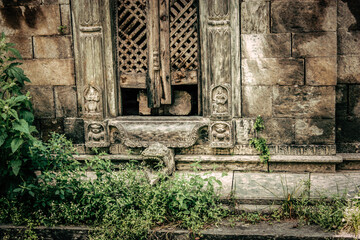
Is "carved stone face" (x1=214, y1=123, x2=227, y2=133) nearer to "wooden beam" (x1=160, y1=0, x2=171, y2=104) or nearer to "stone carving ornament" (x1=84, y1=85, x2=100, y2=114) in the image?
"wooden beam" (x1=160, y1=0, x2=171, y2=104)

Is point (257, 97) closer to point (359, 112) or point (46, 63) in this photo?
point (359, 112)

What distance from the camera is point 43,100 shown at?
5.97m

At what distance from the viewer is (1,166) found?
4.45m

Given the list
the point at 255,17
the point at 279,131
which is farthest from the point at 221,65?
the point at 279,131

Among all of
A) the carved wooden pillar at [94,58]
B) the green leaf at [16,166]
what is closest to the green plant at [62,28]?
the carved wooden pillar at [94,58]

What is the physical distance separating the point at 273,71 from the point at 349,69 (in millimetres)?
1069

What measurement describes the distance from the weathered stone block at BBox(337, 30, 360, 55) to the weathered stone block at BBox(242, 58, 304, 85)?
643mm

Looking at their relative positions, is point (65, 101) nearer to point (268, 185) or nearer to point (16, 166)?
point (16, 166)

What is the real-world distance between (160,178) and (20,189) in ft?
5.36

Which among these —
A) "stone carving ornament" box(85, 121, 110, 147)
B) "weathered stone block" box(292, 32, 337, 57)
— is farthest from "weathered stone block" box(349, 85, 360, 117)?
"stone carving ornament" box(85, 121, 110, 147)

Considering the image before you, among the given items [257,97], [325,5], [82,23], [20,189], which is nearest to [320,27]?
[325,5]

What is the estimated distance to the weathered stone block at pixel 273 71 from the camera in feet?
17.6

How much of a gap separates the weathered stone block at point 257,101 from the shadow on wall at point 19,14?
320 cm

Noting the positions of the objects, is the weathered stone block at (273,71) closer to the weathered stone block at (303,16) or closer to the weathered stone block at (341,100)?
the weathered stone block at (303,16)
